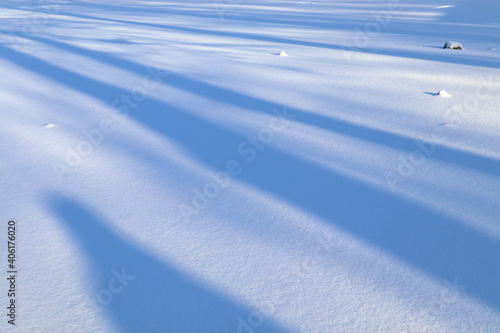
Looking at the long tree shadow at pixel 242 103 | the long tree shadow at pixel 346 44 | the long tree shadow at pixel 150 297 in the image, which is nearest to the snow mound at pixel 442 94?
the long tree shadow at pixel 242 103

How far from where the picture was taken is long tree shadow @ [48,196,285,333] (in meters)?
1.11

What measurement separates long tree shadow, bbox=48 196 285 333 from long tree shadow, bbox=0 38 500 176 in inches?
56.5

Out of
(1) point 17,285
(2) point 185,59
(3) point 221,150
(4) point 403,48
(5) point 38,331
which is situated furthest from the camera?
(4) point 403,48

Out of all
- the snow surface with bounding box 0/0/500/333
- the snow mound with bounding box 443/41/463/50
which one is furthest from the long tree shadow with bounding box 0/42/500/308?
the snow mound with bounding box 443/41/463/50

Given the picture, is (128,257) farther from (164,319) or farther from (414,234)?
(414,234)

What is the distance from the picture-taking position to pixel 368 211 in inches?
63.7

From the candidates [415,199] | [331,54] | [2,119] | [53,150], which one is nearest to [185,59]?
[331,54]

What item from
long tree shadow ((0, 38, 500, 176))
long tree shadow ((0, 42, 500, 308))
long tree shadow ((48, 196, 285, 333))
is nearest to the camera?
long tree shadow ((48, 196, 285, 333))

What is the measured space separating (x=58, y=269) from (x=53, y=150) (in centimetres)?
110

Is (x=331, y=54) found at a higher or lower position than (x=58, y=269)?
lower

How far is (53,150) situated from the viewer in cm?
222

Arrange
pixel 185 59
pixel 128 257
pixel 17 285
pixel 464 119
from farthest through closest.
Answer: pixel 185 59 → pixel 464 119 → pixel 128 257 → pixel 17 285

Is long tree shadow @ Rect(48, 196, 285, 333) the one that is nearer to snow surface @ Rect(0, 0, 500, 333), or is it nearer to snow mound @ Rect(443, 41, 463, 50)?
snow surface @ Rect(0, 0, 500, 333)

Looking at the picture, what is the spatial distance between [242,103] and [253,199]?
141 centimetres
